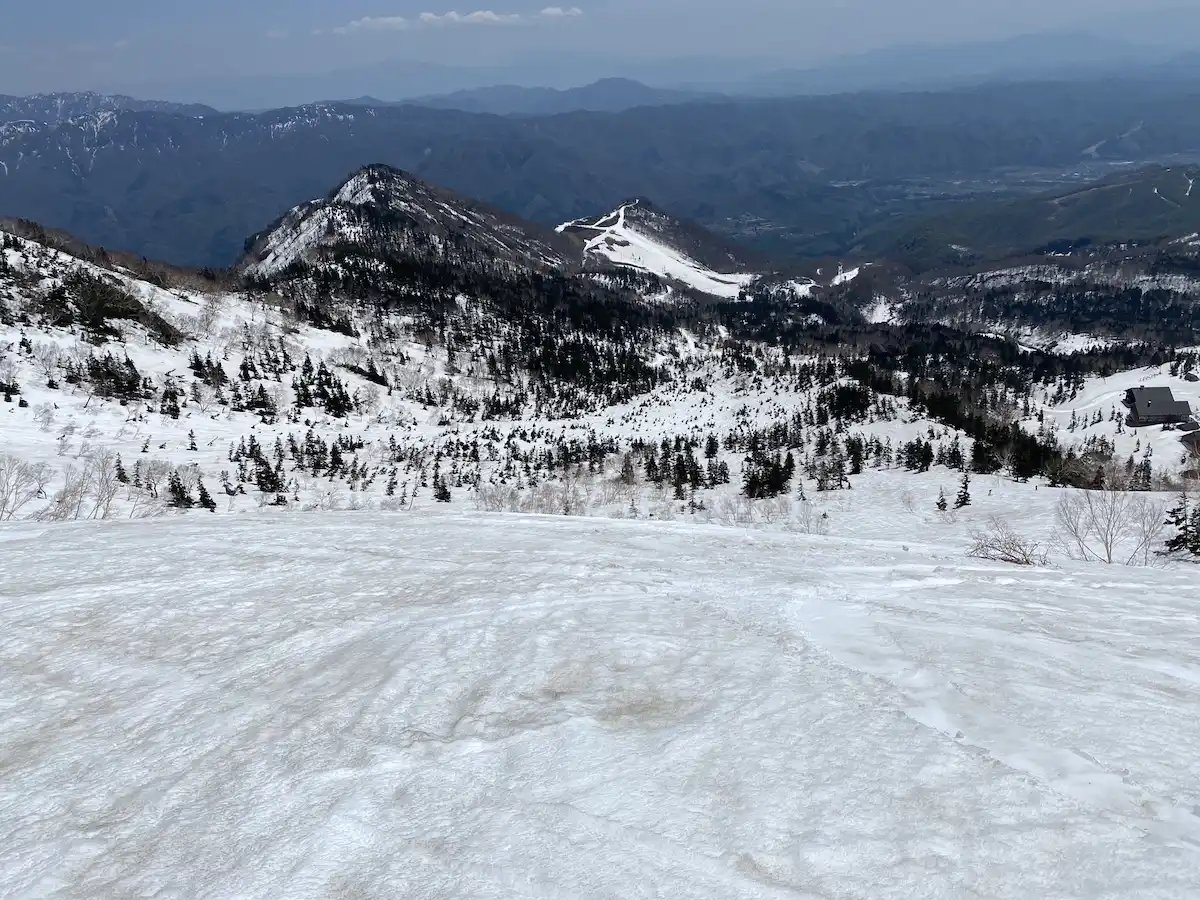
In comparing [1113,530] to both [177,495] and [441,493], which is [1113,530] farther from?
[177,495]

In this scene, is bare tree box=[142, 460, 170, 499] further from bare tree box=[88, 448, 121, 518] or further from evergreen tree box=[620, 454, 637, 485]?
evergreen tree box=[620, 454, 637, 485]

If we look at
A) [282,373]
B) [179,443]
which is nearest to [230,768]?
[179,443]

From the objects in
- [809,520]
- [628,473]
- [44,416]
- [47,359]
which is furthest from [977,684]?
[47,359]

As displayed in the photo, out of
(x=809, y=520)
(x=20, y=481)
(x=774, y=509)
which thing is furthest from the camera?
(x=774, y=509)

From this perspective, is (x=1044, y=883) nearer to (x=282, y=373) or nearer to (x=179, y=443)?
(x=179, y=443)

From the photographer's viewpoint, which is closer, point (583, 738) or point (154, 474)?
point (583, 738)

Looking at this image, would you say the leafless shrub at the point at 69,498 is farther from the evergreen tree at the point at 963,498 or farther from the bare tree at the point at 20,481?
the evergreen tree at the point at 963,498

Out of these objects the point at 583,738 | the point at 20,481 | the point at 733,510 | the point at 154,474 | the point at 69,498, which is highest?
the point at 583,738
